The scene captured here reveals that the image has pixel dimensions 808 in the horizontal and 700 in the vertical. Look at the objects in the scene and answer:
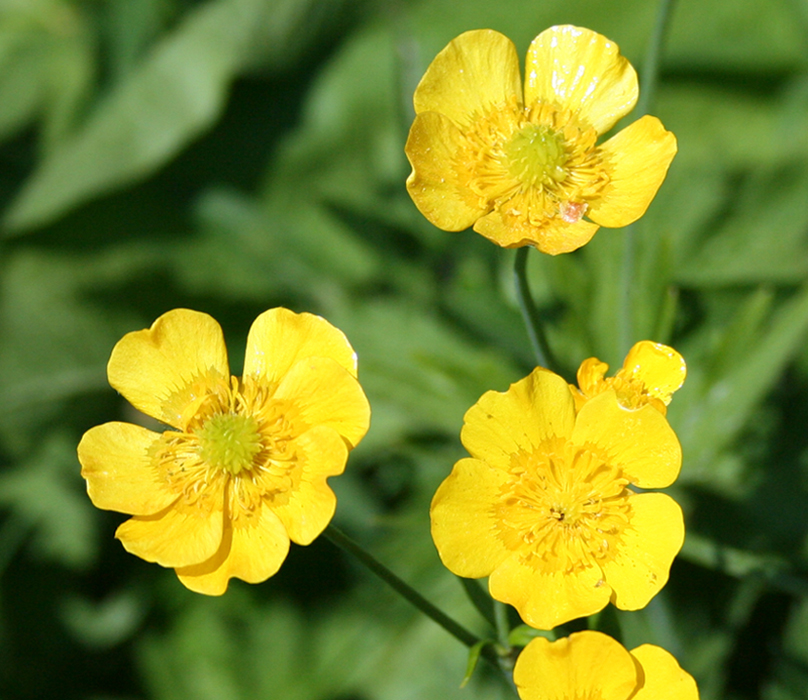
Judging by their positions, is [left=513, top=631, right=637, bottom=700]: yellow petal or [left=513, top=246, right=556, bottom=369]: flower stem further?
[left=513, top=246, right=556, bottom=369]: flower stem

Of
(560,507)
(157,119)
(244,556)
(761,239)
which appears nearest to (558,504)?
(560,507)

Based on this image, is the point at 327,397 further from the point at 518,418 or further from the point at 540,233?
the point at 540,233

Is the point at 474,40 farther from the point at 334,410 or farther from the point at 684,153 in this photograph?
the point at 684,153

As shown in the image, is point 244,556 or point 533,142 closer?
point 244,556

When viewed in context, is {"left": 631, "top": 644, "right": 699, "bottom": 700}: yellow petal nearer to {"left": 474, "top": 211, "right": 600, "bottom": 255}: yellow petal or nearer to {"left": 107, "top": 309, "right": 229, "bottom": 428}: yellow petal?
{"left": 474, "top": 211, "right": 600, "bottom": 255}: yellow petal

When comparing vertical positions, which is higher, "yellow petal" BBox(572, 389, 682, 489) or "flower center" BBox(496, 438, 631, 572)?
"yellow petal" BBox(572, 389, 682, 489)

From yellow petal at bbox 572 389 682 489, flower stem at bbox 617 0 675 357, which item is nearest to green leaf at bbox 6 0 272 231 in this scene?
flower stem at bbox 617 0 675 357

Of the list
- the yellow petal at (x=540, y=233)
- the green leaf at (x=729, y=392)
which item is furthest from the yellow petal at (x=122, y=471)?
the green leaf at (x=729, y=392)
